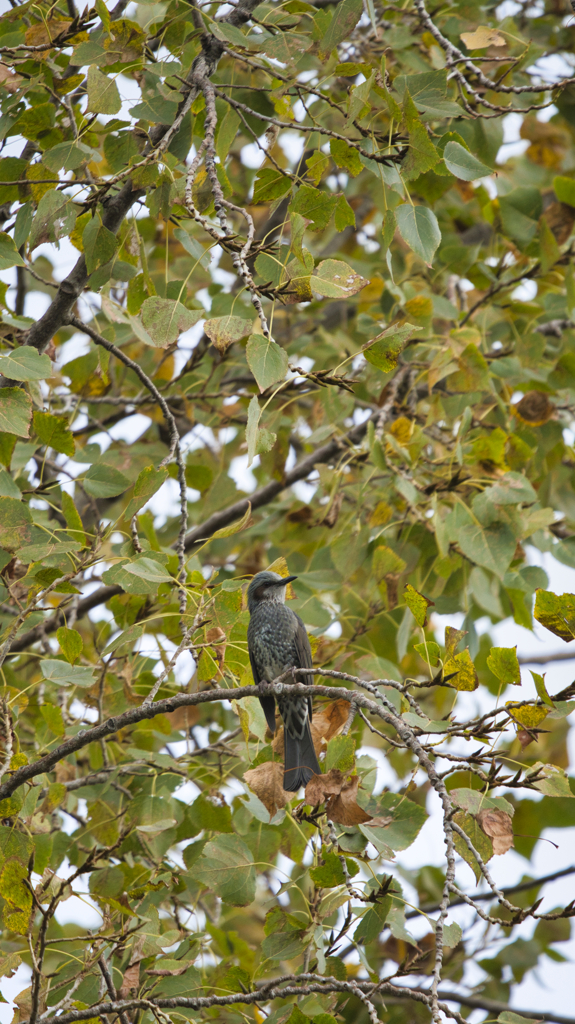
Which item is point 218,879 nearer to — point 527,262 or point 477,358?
point 477,358

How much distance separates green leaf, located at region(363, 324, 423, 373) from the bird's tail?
5.03 ft

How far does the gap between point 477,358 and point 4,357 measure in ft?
6.62

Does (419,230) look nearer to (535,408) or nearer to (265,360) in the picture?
(265,360)

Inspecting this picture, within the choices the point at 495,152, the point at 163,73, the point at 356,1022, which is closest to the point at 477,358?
the point at 495,152

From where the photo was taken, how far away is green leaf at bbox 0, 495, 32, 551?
2268 mm

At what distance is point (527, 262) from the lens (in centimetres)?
A: 410

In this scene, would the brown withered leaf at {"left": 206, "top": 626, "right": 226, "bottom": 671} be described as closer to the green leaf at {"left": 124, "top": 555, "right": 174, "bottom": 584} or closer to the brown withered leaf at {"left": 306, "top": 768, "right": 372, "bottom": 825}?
the green leaf at {"left": 124, "top": 555, "right": 174, "bottom": 584}

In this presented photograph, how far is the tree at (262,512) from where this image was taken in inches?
79.3

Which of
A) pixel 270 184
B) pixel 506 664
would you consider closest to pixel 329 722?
pixel 506 664

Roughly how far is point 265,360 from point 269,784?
3.76 feet

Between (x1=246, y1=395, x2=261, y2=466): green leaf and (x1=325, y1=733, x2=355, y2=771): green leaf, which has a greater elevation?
(x1=246, y1=395, x2=261, y2=466): green leaf

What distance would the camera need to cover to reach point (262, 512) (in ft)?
14.6

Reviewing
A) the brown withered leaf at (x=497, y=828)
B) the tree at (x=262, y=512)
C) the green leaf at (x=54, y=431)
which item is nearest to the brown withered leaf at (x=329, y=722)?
the tree at (x=262, y=512)

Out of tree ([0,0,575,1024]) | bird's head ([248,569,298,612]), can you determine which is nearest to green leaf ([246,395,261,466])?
tree ([0,0,575,1024])
